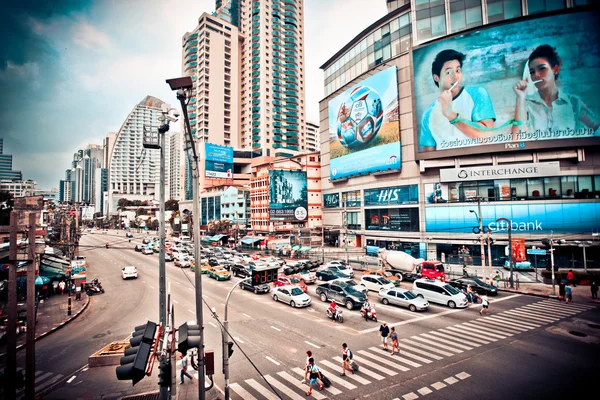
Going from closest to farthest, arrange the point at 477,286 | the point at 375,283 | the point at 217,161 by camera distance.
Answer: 1. the point at 477,286
2. the point at 375,283
3. the point at 217,161

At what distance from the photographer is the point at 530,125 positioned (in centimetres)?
4000

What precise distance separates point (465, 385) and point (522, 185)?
38960 millimetres

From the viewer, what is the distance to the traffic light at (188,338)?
7508mm

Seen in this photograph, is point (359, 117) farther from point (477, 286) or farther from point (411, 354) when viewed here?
point (411, 354)

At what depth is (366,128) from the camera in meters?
55.7

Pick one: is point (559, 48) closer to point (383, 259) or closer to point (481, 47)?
point (481, 47)

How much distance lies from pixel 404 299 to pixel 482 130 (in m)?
32.3

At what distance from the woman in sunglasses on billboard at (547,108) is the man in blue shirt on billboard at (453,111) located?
3674mm

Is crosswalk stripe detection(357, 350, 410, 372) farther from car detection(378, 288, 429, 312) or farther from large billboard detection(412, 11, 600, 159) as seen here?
large billboard detection(412, 11, 600, 159)

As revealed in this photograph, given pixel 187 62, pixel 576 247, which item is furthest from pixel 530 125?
pixel 187 62

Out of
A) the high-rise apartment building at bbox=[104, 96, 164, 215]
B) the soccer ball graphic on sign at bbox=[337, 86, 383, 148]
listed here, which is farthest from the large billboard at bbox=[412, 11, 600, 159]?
the high-rise apartment building at bbox=[104, 96, 164, 215]

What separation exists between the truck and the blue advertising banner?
15.7 metres

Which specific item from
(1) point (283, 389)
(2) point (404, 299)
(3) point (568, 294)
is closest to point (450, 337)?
(2) point (404, 299)

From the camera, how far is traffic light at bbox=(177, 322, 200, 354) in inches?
296
